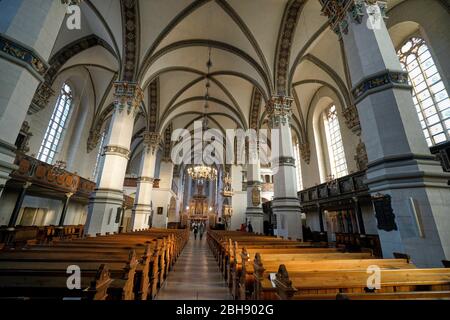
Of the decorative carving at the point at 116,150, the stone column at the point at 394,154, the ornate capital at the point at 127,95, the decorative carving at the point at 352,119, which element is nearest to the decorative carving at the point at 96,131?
the ornate capital at the point at 127,95

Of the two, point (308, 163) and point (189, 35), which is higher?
point (189, 35)

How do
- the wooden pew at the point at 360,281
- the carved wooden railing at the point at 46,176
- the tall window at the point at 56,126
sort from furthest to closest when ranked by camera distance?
the tall window at the point at 56,126, the carved wooden railing at the point at 46,176, the wooden pew at the point at 360,281

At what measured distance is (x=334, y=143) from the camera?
14.3m

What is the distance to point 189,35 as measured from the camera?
11.5m

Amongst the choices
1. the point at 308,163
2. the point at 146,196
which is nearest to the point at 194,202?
the point at 146,196

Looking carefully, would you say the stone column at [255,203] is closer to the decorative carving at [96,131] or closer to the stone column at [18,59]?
the decorative carving at [96,131]

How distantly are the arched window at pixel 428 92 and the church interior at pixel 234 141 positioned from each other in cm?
6

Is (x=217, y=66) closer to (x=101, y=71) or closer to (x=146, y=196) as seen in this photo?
(x=101, y=71)

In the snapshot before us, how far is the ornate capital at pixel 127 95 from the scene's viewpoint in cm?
978

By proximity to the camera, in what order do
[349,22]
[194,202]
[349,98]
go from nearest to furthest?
[349,22], [349,98], [194,202]

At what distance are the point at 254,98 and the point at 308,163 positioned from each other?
273 inches

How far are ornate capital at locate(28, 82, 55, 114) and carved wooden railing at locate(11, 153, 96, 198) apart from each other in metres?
3.14

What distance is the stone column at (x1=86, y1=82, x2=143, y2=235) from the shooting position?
26.9 feet

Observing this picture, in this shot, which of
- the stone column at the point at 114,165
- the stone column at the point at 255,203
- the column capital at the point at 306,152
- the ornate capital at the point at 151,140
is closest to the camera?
the stone column at the point at 114,165
